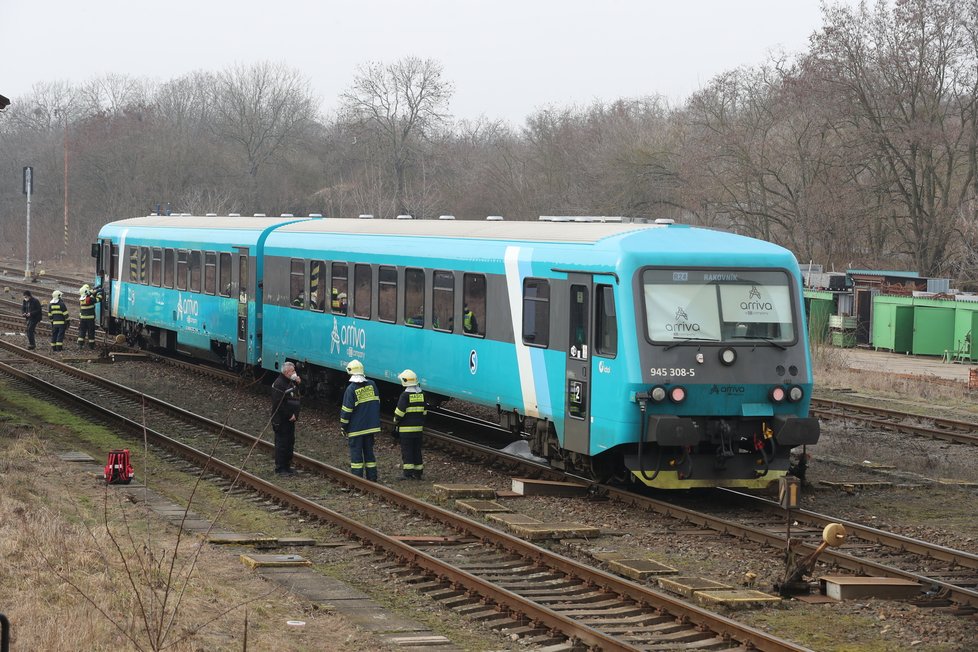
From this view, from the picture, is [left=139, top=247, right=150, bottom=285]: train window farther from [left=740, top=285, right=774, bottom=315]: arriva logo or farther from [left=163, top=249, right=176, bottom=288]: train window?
[left=740, top=285, right=774, bottom=315]: arriva logo

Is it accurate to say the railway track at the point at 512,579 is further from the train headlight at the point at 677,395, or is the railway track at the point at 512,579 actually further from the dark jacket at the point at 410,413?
the train headlight at the point at 677,395

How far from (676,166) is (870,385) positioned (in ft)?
84.6

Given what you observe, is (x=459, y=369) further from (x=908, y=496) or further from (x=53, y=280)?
(x=53, y=280)

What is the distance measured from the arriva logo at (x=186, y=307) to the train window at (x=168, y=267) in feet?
2.30

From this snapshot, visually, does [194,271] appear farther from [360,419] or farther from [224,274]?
[360,419]

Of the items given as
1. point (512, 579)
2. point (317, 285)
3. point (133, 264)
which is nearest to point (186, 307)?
point (133, 264)

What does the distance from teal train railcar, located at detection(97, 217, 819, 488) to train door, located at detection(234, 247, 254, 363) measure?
8.10 m

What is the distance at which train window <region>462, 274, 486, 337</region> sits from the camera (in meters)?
16.2

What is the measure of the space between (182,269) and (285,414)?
499 inches

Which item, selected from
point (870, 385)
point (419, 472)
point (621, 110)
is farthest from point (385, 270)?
point (621, 110)

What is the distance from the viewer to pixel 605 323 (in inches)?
534

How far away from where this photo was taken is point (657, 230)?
1418 cm

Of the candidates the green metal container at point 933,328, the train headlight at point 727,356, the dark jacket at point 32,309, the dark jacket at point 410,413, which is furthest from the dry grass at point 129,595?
the green metal container at point 933,328

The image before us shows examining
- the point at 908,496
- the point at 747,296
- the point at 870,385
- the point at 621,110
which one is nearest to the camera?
the point at 747,296
